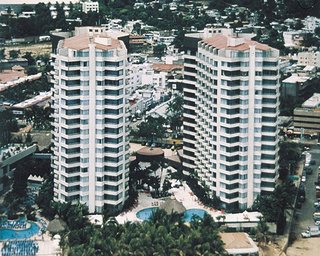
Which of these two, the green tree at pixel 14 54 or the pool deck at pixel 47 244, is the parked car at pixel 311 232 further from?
the green tree at pixel 14 54

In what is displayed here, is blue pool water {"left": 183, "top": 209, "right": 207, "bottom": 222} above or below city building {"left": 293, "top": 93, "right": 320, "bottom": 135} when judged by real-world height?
below

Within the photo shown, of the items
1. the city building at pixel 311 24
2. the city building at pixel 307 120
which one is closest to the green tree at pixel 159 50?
the city building at pixel 311 24

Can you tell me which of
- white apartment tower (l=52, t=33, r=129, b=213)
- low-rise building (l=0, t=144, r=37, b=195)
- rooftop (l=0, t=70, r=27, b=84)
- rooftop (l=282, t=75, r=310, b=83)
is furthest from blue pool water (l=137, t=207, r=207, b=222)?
rooftop (l=0, t=70, r=27, b=84)

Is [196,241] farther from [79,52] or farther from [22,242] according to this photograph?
[79,52]

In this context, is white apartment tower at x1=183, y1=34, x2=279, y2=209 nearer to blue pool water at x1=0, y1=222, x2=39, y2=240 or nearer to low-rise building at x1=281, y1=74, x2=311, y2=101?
blue pool water at x1=0, y1=222, x2=39, y2=240

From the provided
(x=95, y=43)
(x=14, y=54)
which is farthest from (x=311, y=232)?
(x=14, y=54)

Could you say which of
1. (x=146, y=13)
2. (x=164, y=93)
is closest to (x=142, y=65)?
(x=164, y=93)
